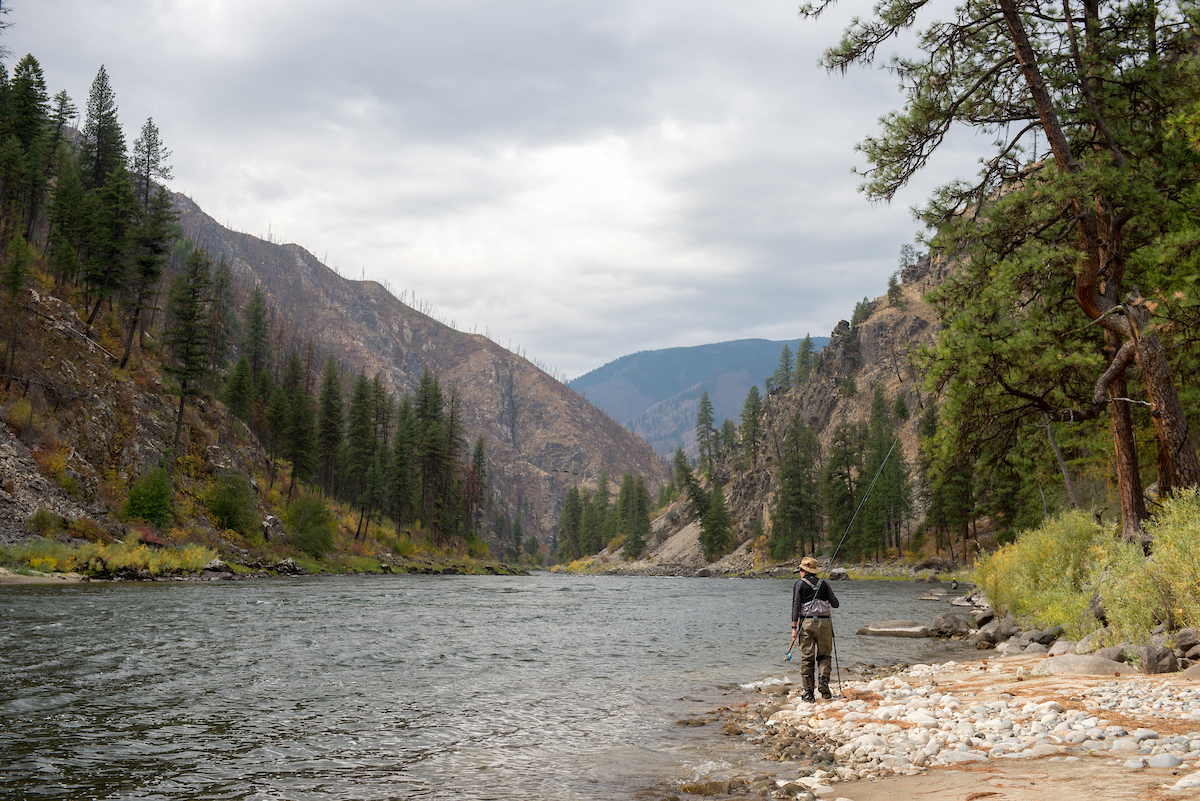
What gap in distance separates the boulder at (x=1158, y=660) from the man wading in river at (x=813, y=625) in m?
4.23

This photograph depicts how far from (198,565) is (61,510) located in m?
7.84

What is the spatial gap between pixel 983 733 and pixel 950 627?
1658 cm

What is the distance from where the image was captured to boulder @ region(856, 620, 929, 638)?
23.1m

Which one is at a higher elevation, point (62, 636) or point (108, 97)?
point (108, 97)

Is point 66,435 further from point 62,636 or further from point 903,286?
point 903,286

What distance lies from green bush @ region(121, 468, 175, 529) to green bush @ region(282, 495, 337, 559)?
46.6 feet

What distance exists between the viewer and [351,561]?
65375 mm

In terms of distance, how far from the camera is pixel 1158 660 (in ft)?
31.7

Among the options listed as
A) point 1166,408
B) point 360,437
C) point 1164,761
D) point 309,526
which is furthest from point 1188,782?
point 360,437

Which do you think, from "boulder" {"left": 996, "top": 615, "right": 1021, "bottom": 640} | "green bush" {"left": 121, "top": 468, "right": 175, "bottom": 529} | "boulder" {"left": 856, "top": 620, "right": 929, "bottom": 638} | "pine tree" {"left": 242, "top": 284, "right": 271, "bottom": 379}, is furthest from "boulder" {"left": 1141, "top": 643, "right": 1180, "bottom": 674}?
"pine tree" {"left": 242, "top": 284, "right": 271, "bottom": 379}

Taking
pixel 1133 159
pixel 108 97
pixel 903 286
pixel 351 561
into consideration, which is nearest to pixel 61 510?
pixel 351 561

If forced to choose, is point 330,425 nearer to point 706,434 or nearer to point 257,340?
point 257,340

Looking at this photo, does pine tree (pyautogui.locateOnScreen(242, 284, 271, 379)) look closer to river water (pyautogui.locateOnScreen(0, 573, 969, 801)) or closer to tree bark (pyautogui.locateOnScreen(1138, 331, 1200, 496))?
river water (pyautogui.locateOnScreen(0, 573, 969, 801))

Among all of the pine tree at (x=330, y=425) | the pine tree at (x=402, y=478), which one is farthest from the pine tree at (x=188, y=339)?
the pine tree at (x=402, y=478)
